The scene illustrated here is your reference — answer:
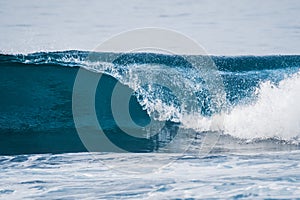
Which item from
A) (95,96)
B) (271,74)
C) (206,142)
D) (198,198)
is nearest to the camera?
(198,198)

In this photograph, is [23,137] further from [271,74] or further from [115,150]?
[271,74]

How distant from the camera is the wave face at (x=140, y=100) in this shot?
27.3ft

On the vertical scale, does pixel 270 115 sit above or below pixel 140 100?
below

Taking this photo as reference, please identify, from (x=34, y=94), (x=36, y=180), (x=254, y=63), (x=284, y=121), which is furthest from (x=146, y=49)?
(x=36, y=180)

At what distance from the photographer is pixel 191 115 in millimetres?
9602

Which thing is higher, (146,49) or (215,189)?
(146,49)

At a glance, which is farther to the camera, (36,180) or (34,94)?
(34,94)

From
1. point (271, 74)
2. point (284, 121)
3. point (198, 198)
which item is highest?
point (271, 74)

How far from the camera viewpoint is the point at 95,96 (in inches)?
403

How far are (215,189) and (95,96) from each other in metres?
5.08

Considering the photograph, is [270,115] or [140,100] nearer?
[270,115]

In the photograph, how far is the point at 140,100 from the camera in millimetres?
10266

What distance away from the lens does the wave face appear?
8.31 m

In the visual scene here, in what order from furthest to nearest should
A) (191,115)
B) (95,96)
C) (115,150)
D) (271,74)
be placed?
(271,74)
(95,96)
(191,115)
(115,150)
